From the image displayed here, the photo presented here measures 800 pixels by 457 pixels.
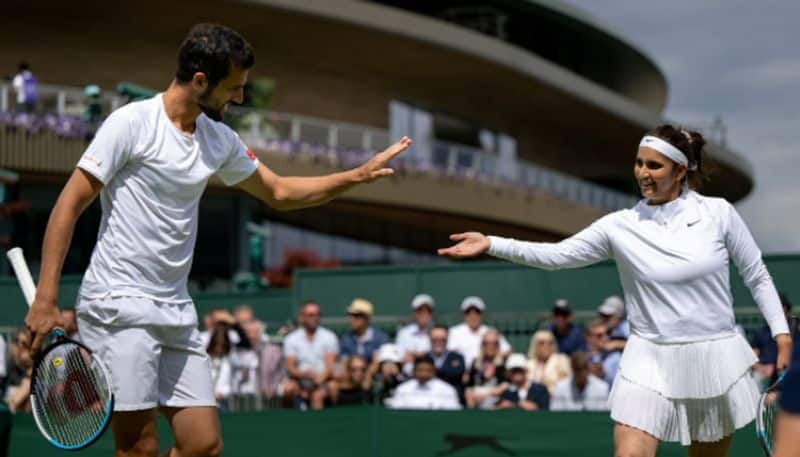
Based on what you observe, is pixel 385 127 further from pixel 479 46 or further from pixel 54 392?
pixel 54 392

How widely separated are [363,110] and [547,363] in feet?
95.9

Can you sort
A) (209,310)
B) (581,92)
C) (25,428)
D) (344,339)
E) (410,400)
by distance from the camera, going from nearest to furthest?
(25,428) → (410,400) → (344,339) → (209,310) → (581,92)

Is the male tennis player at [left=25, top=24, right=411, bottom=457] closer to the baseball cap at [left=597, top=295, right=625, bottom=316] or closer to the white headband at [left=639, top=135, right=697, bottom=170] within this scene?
the white headband at [left=639, top=135, right=697, bottom=170]

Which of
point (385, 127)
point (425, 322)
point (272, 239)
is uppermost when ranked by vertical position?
point (385, 127)

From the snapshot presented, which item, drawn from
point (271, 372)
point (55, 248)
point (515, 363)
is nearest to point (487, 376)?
point (515, 363)

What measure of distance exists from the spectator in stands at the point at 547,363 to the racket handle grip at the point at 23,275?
769 cm

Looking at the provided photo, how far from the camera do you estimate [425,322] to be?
15.0m

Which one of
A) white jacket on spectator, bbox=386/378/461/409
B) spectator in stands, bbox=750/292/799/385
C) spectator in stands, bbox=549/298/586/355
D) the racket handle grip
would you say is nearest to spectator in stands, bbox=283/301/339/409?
white jacket on spectator, bbox=386/378/461/409

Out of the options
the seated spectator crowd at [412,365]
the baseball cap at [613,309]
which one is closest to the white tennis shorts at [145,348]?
the seated spectator crowd at [412,365]

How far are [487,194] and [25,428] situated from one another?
30.9 meters

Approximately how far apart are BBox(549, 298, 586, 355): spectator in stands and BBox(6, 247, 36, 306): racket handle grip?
878 cm

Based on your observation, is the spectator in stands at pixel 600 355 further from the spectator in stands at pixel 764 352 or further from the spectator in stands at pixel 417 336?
the spectator in stands at pixel 417 336

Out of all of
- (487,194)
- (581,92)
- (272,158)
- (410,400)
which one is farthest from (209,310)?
(581,92)

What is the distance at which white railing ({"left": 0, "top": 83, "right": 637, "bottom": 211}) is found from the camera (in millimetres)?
30575
